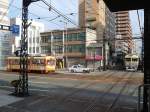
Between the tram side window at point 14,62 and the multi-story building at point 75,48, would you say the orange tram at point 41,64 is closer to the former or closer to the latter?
the tram side window at point 14,62

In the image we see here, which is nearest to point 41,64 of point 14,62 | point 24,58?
point 14,62

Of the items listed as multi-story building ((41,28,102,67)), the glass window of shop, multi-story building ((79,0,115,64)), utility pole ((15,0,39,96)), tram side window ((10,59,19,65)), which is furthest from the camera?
multi-story building ((79,0,115,64))

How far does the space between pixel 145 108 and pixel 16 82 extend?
10.2 m

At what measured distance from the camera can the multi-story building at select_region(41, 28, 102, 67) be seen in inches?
3027

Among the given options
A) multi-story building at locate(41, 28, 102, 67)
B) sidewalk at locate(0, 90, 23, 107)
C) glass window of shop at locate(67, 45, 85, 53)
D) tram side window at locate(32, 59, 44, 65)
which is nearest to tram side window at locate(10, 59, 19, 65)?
tram side window at locate(32, 59, 44, 65)

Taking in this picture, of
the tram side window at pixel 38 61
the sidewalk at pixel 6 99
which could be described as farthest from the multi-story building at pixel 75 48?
the sidewalk at pixel 6 99

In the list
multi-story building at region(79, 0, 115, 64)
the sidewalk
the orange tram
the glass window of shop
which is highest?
multi-story building at region(79, 0, 115, 64)

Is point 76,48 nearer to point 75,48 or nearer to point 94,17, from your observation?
point 75,48

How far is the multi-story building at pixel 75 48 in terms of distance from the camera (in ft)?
252

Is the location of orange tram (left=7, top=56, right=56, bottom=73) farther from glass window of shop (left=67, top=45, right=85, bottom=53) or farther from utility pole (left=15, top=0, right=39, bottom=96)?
utility pole (left=15, top=0, right=39, bottom=96)

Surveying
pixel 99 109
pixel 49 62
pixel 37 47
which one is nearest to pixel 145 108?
pixel 99 109

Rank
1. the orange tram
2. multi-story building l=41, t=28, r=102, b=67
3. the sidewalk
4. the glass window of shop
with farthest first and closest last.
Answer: the glass window of shop, multi-story building l=41, t=28, r=102, b=67, the orange tram, the sidewalk

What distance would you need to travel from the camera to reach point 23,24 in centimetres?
2111

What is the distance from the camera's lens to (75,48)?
7850 centimetres
